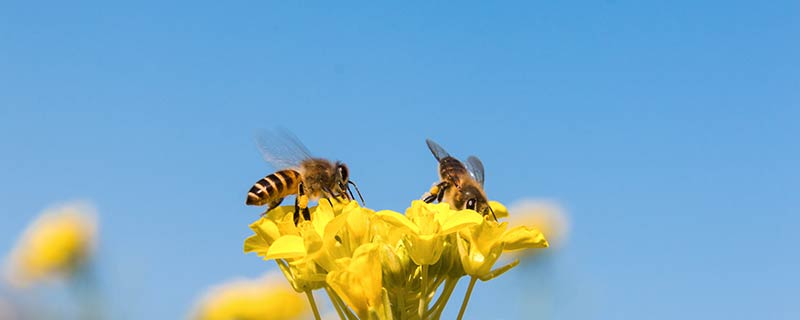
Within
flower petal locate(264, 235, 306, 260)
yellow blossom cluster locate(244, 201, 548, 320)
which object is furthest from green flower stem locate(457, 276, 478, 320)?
flower petal locate(264, 235, 306, 260)

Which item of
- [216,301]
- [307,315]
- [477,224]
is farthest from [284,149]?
[216,301]

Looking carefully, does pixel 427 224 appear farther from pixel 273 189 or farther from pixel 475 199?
pixel 273 189

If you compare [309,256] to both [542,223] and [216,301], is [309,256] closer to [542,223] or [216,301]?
[216,301]

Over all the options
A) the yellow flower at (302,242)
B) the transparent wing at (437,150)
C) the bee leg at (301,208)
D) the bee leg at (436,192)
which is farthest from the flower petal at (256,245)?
the transparent wing at (437,150)

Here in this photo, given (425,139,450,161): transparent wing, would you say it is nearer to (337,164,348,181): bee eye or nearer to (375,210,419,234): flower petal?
(337,164,348,181): bee eye

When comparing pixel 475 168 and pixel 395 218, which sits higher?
pixel 475 168

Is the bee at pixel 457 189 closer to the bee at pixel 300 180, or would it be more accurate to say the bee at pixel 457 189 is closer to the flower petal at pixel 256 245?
the bee at pixel 300 180

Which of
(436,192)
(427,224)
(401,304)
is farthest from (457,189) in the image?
(401,304)
